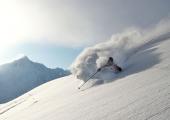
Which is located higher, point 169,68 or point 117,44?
point 117,44

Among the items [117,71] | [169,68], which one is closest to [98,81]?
[117,71]

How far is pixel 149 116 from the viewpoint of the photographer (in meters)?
5.75

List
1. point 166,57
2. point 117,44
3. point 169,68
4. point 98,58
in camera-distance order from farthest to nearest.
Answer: point 117,44
point 98,58
point 166,57
point 169,68

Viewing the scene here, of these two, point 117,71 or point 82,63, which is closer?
point 117,71

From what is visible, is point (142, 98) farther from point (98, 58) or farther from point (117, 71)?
point (98, 58)

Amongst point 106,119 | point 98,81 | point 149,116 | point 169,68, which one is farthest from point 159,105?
point 98,81

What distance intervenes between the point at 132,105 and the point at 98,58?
651 inches

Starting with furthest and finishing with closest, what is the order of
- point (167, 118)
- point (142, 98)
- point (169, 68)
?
point (169, 68) → point (142, 98) → point (167, 118)

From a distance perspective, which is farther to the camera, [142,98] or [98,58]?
[98,58]

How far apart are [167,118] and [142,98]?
7.32 feet

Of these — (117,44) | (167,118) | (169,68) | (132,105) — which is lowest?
(167,118)

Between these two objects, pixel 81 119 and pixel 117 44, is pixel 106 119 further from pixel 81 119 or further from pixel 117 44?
pixel 117 44

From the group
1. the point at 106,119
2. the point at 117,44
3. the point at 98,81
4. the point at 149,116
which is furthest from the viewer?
the point at 117,44

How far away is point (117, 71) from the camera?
17.8 m
